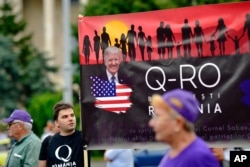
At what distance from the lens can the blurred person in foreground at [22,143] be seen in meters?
11.0

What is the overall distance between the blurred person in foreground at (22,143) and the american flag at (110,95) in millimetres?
1399

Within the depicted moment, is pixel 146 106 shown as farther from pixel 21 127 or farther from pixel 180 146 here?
pixel 180 146

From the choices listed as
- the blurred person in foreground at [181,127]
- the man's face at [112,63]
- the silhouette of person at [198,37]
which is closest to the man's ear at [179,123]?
the blurred person in foreground at [181,127]

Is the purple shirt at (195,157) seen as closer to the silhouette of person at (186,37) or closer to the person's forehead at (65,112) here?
the silhouette of person at (186,37)

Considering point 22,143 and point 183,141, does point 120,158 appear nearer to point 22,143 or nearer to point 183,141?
point 22,143

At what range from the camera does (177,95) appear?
626cm

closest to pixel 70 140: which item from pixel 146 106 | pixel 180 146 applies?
pixel 146 106

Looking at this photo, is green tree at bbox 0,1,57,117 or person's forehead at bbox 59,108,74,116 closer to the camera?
person's forehead at bbox 59,108,74,116

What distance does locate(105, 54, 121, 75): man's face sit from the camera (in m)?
9.85

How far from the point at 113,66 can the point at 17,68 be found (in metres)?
48.1

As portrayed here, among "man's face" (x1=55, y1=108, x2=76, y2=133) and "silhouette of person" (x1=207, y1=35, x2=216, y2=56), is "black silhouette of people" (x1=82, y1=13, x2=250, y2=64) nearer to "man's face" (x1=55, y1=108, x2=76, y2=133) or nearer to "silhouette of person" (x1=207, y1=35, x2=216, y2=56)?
"silhouette of person" (x1=207, y1=35, x2=216, y2=56)

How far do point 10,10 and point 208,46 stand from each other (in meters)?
55.4

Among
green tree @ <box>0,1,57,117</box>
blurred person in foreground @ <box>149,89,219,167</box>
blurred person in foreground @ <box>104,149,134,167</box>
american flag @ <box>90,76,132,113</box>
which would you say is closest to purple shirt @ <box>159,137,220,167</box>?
blurred person in foreground @ <box>149,89,219,167</box>

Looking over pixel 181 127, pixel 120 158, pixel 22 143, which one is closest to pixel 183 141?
pixel 181 127
